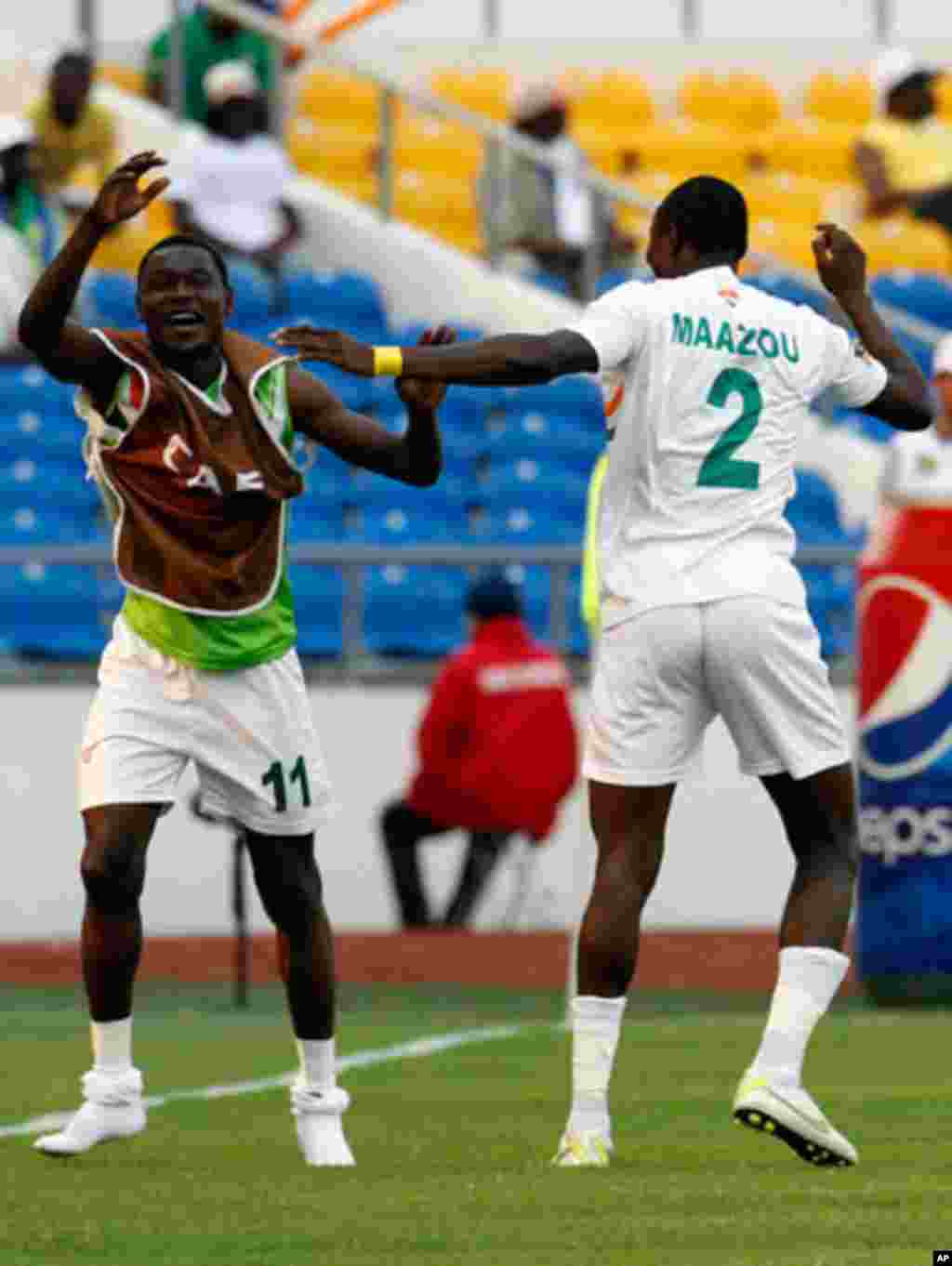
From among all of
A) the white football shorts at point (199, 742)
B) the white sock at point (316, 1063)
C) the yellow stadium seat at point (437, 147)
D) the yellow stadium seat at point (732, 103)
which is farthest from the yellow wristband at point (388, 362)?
the yellow stadium seat at point (732, 103)

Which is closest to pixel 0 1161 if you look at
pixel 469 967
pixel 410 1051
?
pixel 410 1051

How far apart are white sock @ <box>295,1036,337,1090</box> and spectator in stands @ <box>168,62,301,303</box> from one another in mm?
12759

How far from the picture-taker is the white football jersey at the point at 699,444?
331 inches

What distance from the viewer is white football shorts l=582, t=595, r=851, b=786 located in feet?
27.7

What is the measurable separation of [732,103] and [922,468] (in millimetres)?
11596

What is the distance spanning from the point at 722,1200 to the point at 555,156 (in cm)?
1492

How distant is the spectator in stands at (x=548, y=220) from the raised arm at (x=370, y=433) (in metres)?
12.7

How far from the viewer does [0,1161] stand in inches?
339

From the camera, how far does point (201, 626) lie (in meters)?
8.60

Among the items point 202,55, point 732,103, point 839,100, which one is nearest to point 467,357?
point 202,55

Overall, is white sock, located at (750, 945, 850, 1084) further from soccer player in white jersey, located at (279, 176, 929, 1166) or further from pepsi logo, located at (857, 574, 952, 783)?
pepsi logo, located at (857, 574, 952, 783)

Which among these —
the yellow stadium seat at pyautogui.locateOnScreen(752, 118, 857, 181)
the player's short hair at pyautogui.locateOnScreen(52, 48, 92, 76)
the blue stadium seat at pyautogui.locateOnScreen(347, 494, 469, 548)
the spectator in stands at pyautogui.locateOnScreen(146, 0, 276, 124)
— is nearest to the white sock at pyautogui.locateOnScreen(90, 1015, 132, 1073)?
the blue stadium seat at pyautogui.locateOnScreen(347, 494, 469, 548)

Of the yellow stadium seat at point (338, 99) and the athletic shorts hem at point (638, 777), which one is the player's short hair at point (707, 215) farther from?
the yellow stadium seat at point (338, 99)

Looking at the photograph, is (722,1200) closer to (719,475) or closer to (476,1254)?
(476,1254)
